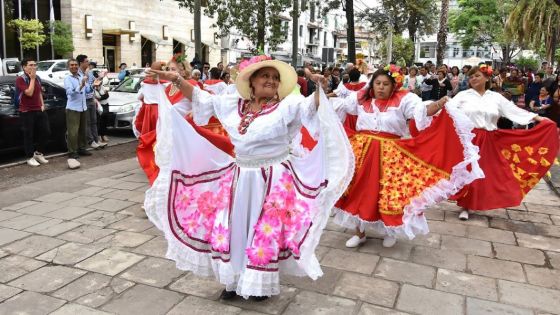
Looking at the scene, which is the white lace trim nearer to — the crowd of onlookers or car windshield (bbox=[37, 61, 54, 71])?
the crowd of onlookers

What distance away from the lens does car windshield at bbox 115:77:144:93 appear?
509 inches

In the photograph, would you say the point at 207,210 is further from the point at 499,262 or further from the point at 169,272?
the point at 499,262

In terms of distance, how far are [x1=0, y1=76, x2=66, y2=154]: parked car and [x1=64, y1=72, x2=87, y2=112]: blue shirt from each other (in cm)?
63

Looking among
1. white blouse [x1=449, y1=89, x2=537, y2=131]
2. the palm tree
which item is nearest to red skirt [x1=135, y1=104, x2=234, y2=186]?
white blouse [x1=449, y1=89, x2=537, y2=131]

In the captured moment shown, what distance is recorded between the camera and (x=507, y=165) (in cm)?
594

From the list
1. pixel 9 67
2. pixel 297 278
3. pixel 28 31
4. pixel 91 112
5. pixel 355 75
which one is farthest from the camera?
pixel 28 31

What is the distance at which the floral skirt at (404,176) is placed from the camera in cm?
466

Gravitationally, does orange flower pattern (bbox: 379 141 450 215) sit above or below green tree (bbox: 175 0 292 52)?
below

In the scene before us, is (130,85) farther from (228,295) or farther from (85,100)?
(228,295)

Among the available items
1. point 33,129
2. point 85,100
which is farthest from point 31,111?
A: point 85,100

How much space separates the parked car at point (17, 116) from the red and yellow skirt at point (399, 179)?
19.9 feet

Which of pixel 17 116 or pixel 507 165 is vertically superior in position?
pixel 17 116

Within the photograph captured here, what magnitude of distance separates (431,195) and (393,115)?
804mm

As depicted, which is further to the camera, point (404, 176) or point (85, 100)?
point (85, 100)
